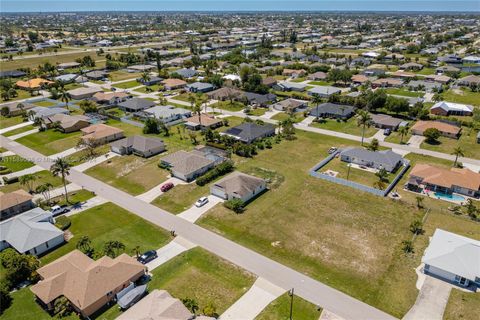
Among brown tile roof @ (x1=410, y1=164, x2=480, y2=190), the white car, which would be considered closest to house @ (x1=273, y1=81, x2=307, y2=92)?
brown tile roof @ (x1=410, y1=164, x2=480, y2=190)

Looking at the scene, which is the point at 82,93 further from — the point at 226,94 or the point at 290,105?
the point at 290,105

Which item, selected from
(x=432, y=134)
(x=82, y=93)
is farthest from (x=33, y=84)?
(x=432, y=134)

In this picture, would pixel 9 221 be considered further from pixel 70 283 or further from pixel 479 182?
pixel 479 182

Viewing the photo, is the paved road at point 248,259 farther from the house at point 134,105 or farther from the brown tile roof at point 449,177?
the house at point 134,105

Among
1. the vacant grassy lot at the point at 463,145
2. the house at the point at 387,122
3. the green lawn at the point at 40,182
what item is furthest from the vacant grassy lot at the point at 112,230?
the house at the point at 387,122

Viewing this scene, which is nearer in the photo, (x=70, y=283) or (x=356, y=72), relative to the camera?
(x=70, y=283)

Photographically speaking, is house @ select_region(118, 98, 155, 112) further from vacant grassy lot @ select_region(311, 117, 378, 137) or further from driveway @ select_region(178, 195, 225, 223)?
driveway @ select_region(178, 195, 225, 223)

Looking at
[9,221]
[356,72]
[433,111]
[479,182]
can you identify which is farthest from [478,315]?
[356,72]
